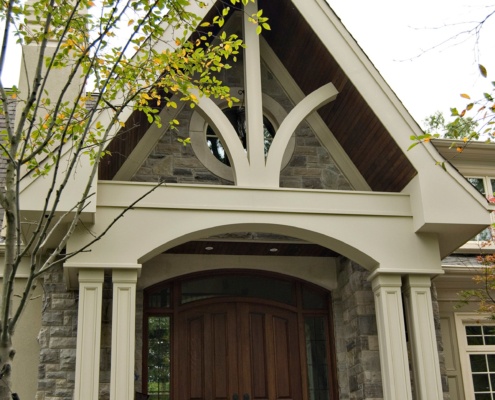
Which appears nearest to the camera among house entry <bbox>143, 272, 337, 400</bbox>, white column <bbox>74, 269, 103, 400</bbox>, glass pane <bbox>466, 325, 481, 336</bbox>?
white column <bbox>74, 269, 103, 400</bbox>

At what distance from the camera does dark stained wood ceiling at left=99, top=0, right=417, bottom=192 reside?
28.6 ft

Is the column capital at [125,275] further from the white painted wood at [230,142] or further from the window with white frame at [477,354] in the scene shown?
the window with white frame at [477,354]

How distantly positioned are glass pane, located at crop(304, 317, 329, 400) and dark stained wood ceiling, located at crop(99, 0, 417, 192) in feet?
7.14

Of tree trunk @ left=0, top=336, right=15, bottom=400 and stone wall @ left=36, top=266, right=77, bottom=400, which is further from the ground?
stone wall @ left=36, top=266, right=77, bottom=400

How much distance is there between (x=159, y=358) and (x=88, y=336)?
229cm

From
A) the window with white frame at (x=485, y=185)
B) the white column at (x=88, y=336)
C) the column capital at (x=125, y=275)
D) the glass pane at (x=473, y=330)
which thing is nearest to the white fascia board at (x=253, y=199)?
the column capital at (x=125, y=275)

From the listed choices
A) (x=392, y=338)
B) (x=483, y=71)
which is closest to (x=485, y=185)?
(x=392, y=338)

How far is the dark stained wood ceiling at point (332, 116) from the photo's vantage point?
872 cm

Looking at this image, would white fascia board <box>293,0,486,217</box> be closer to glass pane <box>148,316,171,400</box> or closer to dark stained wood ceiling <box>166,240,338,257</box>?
dark stained wood ceiling <box>166,240,338,257</box>

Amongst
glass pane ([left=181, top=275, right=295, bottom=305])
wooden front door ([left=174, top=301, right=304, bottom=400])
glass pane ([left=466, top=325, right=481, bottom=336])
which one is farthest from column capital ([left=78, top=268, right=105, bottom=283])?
glass pane ([left=466, top=325, right=481, bottom=336])

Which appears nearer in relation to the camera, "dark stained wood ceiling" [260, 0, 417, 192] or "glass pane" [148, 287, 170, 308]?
"dark stained wood ceiling" [260, 0, 417, 192]

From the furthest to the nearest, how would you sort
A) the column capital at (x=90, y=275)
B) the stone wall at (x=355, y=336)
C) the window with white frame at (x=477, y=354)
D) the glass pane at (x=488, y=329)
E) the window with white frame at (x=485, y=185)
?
the window with white frame at (x=485, y=185) → the glass pane at (x=488, y=329) → the window with white frame at (x=477, y=354) → the stone wall at (x=355, y=336) → the column capital at (x=90, y=275)

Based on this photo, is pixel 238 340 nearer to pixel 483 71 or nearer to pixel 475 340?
pixel 475 340

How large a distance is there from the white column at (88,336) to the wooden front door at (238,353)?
2.31 m
